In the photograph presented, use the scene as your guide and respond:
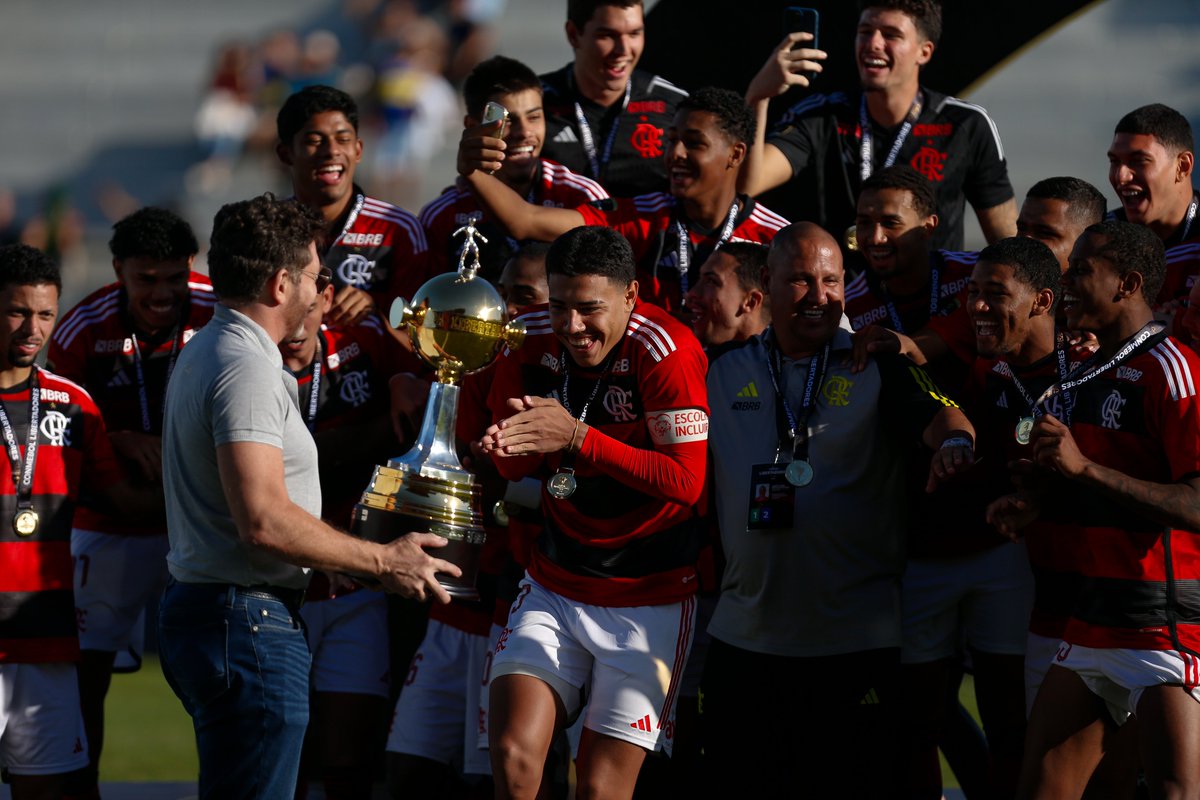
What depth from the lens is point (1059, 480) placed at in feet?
13.9

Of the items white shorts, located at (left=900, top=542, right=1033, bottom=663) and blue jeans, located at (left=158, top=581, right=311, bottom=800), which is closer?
blue jeans, located at (left=158, top=581, right=311, bottom=800)

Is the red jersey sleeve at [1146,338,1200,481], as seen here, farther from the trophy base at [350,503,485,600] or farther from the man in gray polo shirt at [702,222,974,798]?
the trophy base at [350,503,485,600]

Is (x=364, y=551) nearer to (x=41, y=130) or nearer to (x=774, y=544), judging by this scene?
(x=774, y=544)

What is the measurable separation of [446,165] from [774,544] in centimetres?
913

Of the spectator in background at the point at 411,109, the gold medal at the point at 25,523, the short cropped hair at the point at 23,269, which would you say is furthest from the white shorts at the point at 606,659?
the spectator in background at the point at 411,109

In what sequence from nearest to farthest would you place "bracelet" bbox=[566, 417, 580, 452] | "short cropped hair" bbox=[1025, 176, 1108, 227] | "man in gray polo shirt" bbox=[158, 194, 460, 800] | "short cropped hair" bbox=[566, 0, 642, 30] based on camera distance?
"man in gray polo shirt" bbox=[158, 194, 460, 800] < "bracelet" bbox=[566, 417, 580, 452] < "short cropped hair" bbox=[1025, 176, 1108, 227] < "short cropped hair" bbox=[566, 0, 642, 30]

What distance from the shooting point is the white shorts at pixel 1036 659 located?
452 centimetres

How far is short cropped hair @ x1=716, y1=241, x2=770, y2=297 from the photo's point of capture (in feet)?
16.2

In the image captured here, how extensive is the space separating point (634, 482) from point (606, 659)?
19.7 inches

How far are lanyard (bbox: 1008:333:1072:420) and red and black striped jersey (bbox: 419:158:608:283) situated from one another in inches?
71.2

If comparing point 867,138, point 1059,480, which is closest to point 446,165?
point 867,138

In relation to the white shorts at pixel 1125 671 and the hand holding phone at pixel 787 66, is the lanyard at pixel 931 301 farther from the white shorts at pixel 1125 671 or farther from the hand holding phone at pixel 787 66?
the white shorts at pixel 1125 671

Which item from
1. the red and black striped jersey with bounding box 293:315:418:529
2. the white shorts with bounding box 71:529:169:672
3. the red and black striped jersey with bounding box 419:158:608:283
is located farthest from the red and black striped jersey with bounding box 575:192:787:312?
the white shorts with bounding box 71:529:169:672

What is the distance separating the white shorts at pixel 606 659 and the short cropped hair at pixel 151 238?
1.98 meters
